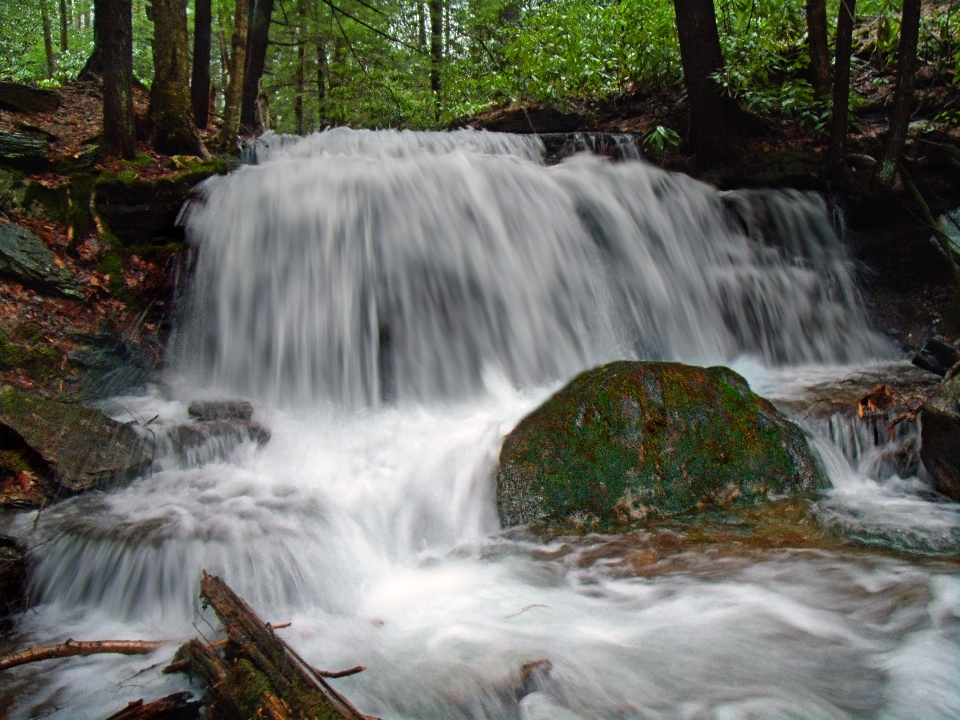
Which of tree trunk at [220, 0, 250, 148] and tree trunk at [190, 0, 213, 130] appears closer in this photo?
tree trunk at [190, 0, 213, 130]

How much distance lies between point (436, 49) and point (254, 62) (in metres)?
7.33

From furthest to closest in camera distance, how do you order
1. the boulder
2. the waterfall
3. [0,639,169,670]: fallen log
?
the waterfall < the boulder < [0,639,169,670]: fallen log

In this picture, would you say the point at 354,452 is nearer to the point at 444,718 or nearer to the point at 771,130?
the point at 444,718

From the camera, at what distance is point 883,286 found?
8586mm

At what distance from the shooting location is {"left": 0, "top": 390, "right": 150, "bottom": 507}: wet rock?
14.2 ft

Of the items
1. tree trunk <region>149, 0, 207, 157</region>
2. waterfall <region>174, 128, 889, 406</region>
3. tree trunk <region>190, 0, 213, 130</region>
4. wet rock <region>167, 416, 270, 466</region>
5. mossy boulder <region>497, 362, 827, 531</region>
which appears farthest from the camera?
tree trunk <region>190, 0, 213, 130</region>

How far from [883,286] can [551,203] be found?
4.56 m

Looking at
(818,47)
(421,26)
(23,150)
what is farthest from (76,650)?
(421,26)

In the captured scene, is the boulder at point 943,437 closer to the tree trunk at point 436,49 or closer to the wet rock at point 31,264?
the wet rock at point 31,264

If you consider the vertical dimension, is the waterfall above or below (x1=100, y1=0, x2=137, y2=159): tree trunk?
below

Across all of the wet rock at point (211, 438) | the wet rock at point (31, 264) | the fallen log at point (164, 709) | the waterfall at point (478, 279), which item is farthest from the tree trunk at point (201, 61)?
the fallen log at point (164, 709)

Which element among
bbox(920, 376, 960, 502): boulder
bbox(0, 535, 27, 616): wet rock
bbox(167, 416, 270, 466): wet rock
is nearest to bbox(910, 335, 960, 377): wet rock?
bbox(920, 376, 960, 502): boulder

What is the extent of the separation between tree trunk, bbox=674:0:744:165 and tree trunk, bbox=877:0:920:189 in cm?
189

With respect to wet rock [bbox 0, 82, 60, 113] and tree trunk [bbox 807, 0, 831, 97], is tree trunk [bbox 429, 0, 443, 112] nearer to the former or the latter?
tree trunk [bbox 807, 0, 831, 97]
